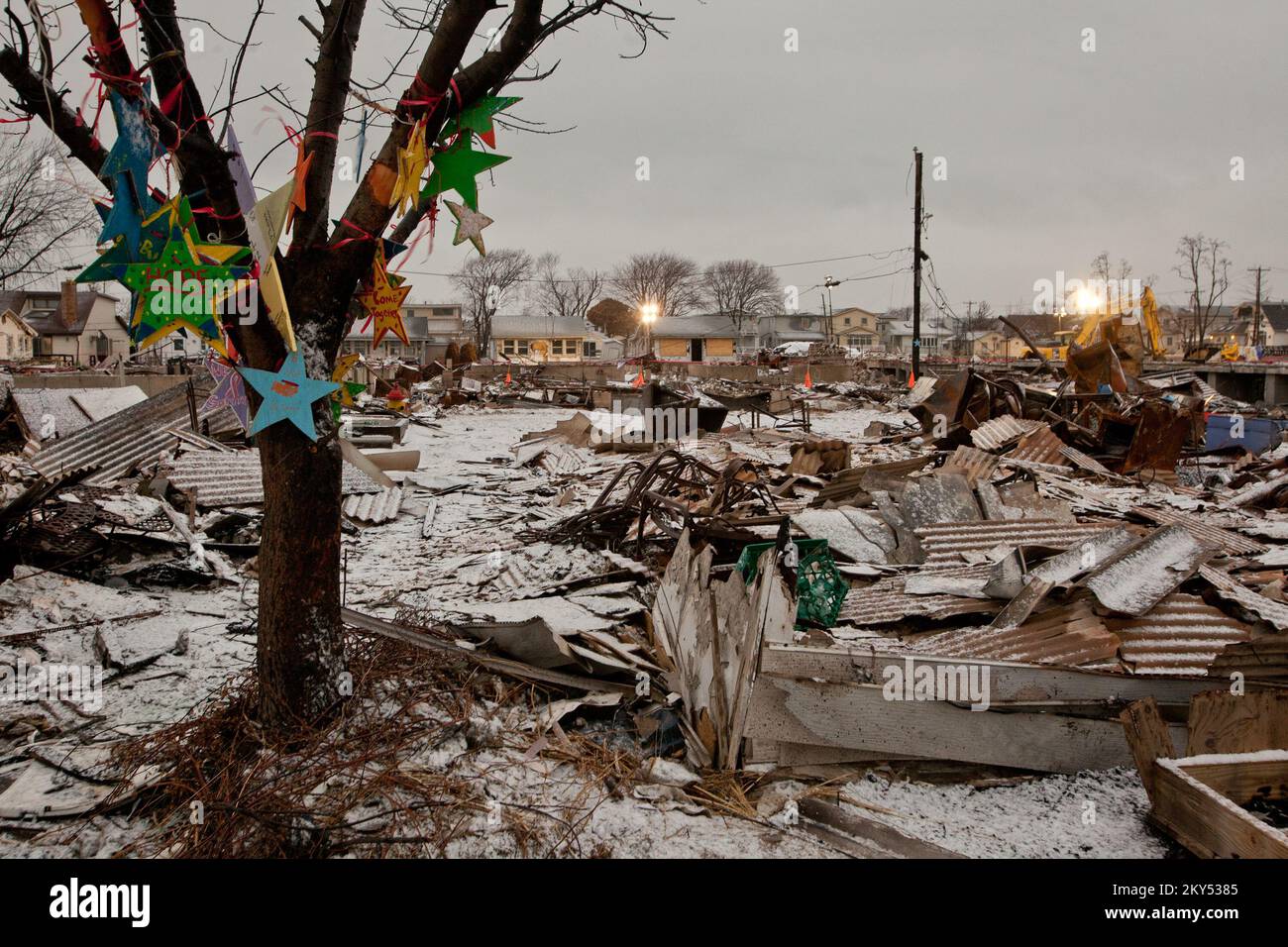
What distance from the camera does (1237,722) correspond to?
3.11 meters

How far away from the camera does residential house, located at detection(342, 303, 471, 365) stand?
195ft

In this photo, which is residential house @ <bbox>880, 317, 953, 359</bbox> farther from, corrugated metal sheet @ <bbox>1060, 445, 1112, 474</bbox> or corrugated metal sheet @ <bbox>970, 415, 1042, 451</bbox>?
corrugated metal sheet @ <bbox>1060, 445, 1112, 474</bbox>

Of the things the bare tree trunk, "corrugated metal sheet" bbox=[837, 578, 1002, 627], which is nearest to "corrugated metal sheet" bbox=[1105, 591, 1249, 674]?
"corrugated metal sheet" bbox=[837, 578, 1002, 627]

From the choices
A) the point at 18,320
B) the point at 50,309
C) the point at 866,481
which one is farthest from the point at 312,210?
the point at 50,309

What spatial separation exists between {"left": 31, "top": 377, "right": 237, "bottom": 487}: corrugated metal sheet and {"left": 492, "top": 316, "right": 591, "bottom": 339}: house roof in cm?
6300

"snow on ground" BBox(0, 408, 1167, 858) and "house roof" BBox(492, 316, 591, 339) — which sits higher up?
"house roof" BBox(492, 316, 591, 339)

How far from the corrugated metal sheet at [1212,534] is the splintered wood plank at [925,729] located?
2524 millimetres

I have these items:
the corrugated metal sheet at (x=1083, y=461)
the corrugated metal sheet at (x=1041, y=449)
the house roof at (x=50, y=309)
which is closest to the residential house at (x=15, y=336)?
the house roof at (x=50, y=309)

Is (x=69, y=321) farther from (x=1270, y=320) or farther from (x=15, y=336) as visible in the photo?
(x=1270, y=320)
